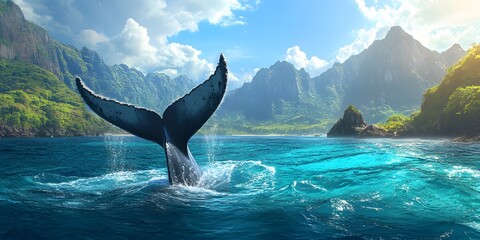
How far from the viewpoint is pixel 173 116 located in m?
8.77

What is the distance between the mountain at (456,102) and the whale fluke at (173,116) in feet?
175

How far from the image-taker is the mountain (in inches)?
2076

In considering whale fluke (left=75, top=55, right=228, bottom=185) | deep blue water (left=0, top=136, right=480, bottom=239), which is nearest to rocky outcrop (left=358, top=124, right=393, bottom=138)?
deep blue water (left=0, top=136, right=480, bottom=239)

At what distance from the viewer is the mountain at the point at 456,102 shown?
52.7 metres

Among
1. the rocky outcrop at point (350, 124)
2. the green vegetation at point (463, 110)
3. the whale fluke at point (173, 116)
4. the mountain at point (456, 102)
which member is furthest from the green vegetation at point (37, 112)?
the green vegetation at point (463, 110)

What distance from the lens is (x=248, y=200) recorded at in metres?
8.84

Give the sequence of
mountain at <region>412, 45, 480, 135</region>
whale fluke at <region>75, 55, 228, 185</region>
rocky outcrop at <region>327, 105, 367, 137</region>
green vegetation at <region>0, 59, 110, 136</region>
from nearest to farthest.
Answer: whale fluke at <region>75, 55, 228, 185</region> → mountain at <region>412, 45, 480, 135</region> → rocky outcrop at <region>327, 105, 367, 137</region> → green vegetation at <region>0, 59, 110, 136</region>

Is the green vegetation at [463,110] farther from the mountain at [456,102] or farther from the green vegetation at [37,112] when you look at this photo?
the green vegetation at [37,112]

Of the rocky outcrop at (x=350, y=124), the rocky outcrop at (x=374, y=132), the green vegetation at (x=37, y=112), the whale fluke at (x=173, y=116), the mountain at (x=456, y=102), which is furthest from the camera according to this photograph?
the green vegetation at (x=37, y=112)

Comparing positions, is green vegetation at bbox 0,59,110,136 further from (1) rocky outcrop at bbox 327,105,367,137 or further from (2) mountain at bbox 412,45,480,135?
(2) mountain at bbox 412,45,480,135

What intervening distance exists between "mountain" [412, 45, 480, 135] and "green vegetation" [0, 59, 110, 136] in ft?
424

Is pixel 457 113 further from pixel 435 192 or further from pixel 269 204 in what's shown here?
pixel 269 204

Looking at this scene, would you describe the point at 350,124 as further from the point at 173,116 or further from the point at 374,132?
the point at 173,116

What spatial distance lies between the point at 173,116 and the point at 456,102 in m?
63.2
